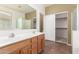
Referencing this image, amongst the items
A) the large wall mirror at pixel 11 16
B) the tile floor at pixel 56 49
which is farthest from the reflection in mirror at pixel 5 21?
the tile floor at pixel 56 49

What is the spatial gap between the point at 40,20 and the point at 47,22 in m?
0.34

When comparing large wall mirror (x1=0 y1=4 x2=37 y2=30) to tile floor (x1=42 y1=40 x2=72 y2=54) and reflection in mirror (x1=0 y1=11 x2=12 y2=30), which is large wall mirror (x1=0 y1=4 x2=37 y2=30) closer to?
reflection in mirror (x1=0 y1=11 x2=12 y2=30)

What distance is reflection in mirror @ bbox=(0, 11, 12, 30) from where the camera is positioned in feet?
5.69

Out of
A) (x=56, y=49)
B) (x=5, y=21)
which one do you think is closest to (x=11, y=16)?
(x=5, y=21)

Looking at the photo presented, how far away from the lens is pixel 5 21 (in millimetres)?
1833

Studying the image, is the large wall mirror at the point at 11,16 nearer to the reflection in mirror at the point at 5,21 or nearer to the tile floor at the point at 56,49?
the reflection in mirror at the point at 5,21

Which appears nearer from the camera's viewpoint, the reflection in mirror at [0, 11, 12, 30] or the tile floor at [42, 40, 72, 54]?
the reflection in mirror at [0, 11, 12, 30]

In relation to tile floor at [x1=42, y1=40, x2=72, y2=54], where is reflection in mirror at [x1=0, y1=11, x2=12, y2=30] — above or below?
above

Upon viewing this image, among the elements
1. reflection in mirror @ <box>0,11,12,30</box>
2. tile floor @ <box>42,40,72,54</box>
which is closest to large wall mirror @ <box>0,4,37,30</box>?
reflection in mirror @ <box>0,11,12,30</box>

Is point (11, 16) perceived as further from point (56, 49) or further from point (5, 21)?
point (56, 49)

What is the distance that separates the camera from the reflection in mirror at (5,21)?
174 centimetres

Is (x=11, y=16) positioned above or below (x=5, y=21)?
→ above

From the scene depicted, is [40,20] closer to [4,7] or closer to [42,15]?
[42,15]

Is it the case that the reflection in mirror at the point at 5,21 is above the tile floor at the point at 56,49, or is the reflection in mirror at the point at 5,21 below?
above
